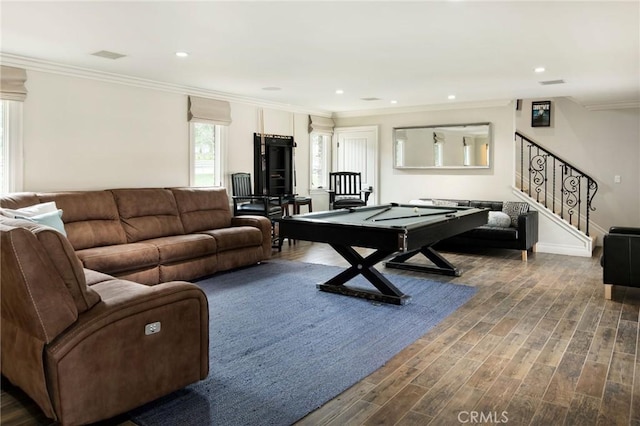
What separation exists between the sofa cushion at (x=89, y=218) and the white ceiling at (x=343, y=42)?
4.65 ft

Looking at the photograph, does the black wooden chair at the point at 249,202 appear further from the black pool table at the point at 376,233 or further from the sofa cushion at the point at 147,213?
the black pool table at the point at 376,233

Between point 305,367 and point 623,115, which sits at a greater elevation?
point 623,115

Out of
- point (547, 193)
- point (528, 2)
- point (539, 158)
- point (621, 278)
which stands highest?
point (528, 2)

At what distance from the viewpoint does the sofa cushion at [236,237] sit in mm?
→ 5500

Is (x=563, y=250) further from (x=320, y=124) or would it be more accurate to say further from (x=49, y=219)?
(x=49, y=219)

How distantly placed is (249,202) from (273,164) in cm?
100

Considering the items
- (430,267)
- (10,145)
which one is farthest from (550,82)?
(10,145)

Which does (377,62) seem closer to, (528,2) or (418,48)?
(418,48)

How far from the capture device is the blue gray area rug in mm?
2465

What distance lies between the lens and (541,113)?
305 inches

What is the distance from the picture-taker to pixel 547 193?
7977mm

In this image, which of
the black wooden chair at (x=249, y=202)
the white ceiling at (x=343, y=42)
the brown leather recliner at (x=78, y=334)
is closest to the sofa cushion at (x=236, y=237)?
the black wooden chair at (x=249, y=202)

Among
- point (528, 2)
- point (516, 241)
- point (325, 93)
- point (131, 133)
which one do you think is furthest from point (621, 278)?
point (131, 133)

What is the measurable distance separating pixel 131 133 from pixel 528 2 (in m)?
4.63
